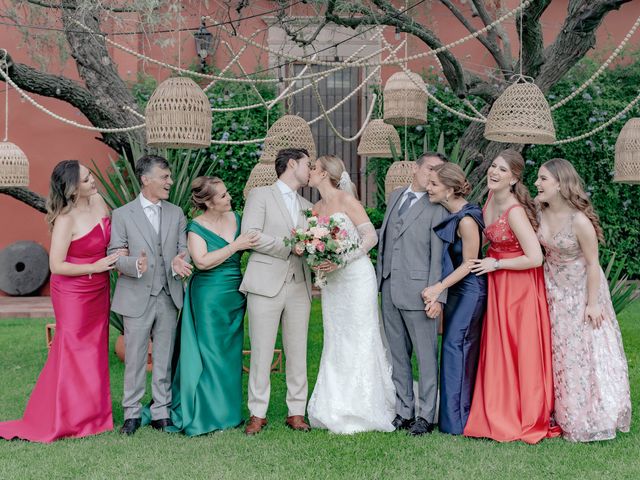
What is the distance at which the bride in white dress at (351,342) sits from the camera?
4.89 meters

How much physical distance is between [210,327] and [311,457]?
44.8 inches

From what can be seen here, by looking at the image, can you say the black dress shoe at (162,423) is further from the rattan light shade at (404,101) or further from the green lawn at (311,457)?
the rattan light shade at (404,101)

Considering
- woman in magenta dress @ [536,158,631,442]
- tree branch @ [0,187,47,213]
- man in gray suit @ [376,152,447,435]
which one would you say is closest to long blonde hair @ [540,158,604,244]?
woman in magenta dress @ [536,158,631,442]

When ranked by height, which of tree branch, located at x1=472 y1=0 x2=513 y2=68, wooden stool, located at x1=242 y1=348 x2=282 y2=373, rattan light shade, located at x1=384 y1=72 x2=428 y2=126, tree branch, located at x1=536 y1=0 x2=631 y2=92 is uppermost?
tree branch, located at x1=472 y1=0 x2=513 y2=68

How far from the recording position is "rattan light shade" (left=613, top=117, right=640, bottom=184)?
239 inches

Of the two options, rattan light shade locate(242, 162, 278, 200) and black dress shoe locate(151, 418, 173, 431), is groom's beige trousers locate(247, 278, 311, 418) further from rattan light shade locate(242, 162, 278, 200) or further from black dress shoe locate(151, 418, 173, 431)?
rattan light shade locate(242, 162, 278, 200)

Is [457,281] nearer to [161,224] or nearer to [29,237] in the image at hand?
[161,224]

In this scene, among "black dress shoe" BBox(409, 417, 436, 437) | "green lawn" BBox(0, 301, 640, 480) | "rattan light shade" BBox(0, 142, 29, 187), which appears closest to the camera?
"green lawn" BBox(0, 301, 640, 480)

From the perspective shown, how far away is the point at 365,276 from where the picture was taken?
502 cm

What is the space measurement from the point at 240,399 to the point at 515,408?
1.80m

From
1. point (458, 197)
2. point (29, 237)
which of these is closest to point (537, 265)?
point (458, 197)

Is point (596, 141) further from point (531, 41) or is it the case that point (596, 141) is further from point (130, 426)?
point (130, 426)

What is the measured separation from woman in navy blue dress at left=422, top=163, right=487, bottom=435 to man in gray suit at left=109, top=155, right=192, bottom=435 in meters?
1.67

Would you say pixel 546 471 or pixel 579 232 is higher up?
pixel 579 232
